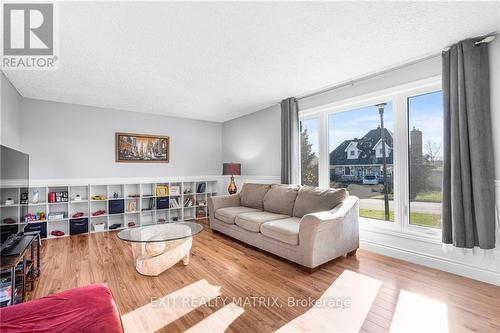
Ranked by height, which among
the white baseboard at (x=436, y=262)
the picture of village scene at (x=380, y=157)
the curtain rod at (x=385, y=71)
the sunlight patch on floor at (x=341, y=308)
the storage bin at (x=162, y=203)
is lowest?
the sunlight patch on floor at (x=341, y=308)

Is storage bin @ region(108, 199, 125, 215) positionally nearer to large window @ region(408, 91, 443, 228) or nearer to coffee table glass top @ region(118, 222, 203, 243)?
coffee table glass top @ region(118, 222, 203, 243)

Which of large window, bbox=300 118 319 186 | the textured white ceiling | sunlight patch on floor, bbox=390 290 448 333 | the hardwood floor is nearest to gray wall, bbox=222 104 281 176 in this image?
large window, bbox=300 118 319 186

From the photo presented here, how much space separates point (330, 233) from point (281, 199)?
109cm

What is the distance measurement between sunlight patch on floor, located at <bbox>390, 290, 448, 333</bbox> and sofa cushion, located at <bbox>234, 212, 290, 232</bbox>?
5.51 feet

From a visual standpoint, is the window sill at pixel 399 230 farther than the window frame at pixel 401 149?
No

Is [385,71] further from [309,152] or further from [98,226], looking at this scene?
[98,226]

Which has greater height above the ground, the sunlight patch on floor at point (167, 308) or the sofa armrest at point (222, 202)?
the sofa armrest at point (222, 202)

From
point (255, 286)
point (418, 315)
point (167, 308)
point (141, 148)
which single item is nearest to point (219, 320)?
point (167, 308)

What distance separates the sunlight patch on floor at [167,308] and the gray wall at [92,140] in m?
3.45

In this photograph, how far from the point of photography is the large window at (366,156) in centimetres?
324

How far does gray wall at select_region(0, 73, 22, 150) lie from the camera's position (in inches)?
119

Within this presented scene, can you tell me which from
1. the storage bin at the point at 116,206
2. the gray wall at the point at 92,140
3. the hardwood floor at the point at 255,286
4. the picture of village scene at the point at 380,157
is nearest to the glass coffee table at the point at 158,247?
the hardwood floor at the point at 255,286

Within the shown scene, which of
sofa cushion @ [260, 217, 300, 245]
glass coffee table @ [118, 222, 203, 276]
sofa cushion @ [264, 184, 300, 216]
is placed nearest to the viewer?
glass coffee table @ [118, 222, 203, 276]

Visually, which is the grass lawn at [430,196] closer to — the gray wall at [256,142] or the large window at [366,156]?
the large window at [366,156]
